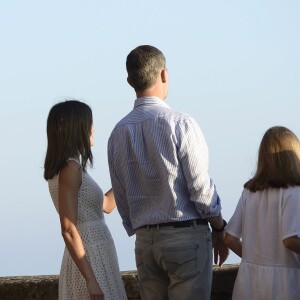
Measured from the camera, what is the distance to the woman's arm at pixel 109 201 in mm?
5965

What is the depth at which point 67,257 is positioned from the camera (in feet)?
18.6

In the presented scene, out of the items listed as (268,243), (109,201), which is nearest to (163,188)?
(109,201)

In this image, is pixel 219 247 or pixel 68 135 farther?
pixel 219 247

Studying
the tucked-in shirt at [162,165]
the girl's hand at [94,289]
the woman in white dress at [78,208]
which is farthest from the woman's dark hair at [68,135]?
the girl's hand at [94,289]

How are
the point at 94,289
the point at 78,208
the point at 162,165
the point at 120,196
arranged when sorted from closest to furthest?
the point at 94,289 → the point at 162,165 → the point at 78,208 → the point at 120,196

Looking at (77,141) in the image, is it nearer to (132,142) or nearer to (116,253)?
(132,142)

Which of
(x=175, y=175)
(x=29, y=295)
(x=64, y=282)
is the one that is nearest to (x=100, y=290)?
(x=64, y=282)

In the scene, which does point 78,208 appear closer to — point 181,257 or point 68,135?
point 68,135

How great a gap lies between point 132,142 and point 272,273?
43.2 inches

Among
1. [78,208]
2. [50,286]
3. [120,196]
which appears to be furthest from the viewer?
[50,286]

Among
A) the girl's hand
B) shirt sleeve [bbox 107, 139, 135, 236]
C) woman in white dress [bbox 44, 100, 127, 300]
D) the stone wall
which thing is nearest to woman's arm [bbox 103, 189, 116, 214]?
shirt sleeve [bbox 107, 139, 135, 236]

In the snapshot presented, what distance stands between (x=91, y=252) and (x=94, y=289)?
31cm

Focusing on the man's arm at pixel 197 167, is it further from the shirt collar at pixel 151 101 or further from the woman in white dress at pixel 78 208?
the woman in white dress at pixel 78 208

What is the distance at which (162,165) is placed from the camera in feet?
17.9
